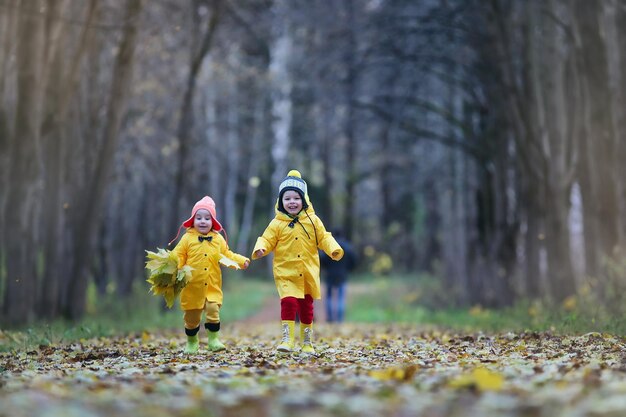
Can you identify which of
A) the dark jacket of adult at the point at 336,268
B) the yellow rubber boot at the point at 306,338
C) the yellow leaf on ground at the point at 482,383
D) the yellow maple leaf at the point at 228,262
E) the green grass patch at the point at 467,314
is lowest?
the green grass patch at the point at 467,314

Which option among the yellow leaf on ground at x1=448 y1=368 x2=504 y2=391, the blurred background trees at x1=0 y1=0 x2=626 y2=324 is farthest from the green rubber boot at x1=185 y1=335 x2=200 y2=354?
the yellow leaf on ground at x1=448 y1=368 x2=504 y2=391

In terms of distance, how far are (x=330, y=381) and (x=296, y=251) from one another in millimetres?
4351

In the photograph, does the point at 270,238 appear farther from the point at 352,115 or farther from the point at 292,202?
the point at 352,115

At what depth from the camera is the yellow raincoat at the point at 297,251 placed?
1091cm

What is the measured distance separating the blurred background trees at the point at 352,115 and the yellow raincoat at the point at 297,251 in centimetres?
441

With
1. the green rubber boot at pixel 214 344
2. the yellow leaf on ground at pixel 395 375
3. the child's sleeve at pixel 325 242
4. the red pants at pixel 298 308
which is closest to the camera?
the yellow leaf on ground at pixel 395 375

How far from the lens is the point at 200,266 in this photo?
1084 centimetres

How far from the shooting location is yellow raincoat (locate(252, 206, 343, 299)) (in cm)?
1091

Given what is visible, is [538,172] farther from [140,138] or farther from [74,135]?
[140,138]

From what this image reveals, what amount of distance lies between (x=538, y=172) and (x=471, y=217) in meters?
8.53

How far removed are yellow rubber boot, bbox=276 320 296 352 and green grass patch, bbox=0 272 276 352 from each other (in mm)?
3132

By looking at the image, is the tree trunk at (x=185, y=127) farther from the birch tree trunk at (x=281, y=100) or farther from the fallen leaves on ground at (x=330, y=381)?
the birch tree trunk at (x=281, y=100)

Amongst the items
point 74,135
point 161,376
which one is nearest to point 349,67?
point 74,135

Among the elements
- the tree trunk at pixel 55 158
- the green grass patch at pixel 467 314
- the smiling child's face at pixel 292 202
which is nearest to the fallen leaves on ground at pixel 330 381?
the smiling child's face at pixel 292 202
